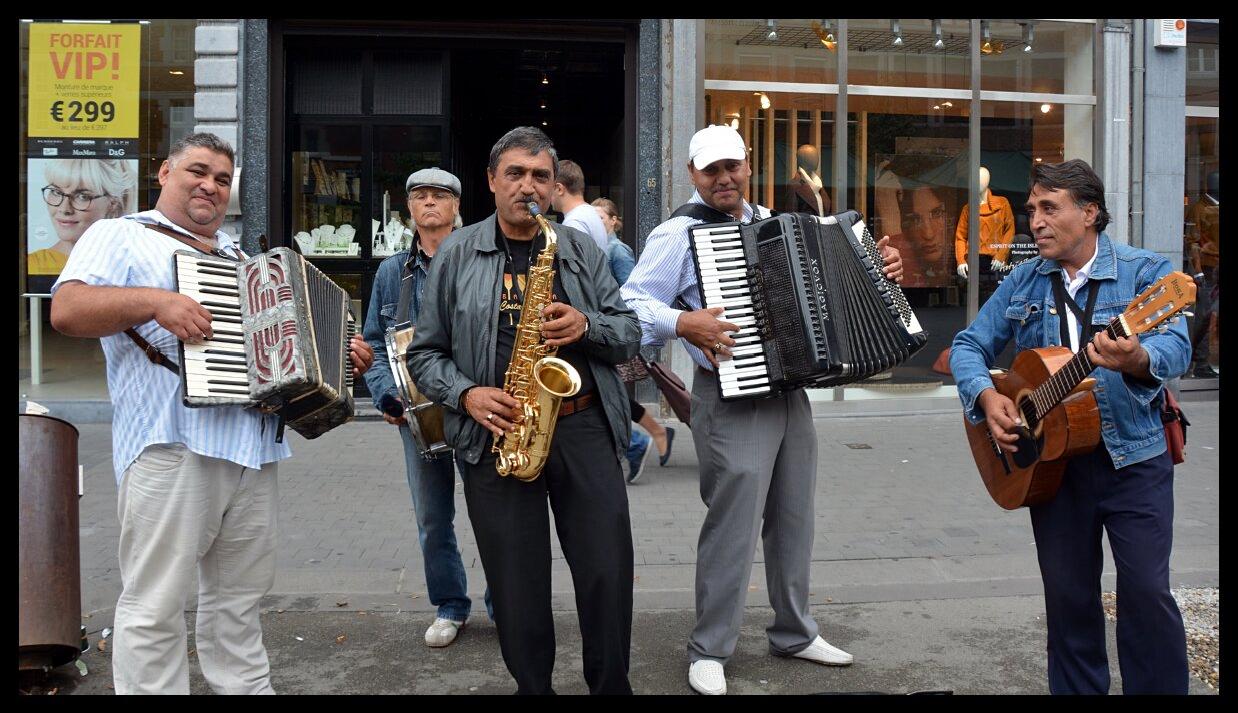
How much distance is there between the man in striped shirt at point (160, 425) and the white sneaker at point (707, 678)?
1.83 meters

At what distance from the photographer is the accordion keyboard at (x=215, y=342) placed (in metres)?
3.26

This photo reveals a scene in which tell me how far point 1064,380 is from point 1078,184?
2.37ft

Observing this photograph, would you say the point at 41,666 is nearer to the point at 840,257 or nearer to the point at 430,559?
the point at 430,559

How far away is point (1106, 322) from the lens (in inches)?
142

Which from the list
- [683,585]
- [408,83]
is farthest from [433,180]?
[408,83]

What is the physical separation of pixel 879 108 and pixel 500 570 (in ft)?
29.3

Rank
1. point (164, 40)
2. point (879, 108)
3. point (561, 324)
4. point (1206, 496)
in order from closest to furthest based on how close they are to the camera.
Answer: point (561, 324), point (1206, 496), point (164, 40), point (879, 108)

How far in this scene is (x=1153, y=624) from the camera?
3.45 metres

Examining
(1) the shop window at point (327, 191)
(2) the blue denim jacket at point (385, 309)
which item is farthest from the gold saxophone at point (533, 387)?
(1) the shop window at point (327, 191)

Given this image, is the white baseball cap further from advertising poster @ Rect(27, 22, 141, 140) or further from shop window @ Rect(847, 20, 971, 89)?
advertising poster @ Rect(27, 22, 141, 140)

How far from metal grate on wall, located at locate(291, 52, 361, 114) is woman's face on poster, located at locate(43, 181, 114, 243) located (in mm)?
2224

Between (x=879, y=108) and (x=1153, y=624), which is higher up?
(x=879, y=108)

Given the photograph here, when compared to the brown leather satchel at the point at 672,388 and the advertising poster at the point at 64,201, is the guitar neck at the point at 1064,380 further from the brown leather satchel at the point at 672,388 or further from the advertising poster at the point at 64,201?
the advertising poster at the point at 64,201
